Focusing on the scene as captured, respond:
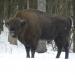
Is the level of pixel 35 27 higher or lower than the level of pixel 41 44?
higher

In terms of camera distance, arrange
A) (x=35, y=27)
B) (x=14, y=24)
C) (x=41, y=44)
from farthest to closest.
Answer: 1. (x=41, y=44)
2. (x=35, y=27)
3. (x=14, y=24)

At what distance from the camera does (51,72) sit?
6.78 meters

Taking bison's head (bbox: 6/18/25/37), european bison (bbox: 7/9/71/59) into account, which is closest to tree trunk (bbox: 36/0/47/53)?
european bison (bbox: 7/9/71/59)

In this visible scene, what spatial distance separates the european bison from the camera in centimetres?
951

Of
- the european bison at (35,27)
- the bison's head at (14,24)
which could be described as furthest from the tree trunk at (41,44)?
the bison's head at (14,24)

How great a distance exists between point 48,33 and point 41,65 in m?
2.53

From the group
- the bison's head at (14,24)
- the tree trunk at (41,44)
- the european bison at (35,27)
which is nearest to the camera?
the bison's head at (14,24)

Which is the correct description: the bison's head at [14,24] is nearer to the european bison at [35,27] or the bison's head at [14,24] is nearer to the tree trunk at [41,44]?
the european bison at [35,27]

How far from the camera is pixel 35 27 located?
9.72 m

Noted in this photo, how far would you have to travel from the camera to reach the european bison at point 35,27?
9508 millimetres

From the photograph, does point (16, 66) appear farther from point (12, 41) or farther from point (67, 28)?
point (12, 41)

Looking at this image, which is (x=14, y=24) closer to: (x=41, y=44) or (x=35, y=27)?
(x=35, y=27)

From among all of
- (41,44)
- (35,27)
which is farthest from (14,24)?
(41,44)

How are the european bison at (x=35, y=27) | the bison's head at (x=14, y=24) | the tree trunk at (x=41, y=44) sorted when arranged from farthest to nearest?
the tree trunk at (x=41, y=44)
the european bison at (x=35, y=27)
the bison's head at (x=14, y=24)
